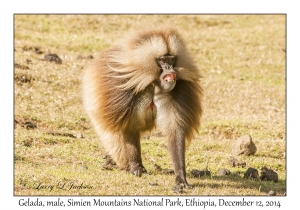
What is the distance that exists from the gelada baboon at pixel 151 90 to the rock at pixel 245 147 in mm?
2687

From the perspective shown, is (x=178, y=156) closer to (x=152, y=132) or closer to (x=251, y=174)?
(x=251, y=174)

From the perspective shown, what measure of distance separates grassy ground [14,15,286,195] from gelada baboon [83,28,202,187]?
759mm

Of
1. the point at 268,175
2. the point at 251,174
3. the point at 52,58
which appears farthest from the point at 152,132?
the point at 52,58

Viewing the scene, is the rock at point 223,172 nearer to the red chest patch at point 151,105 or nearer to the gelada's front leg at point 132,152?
the gelada's front leg at point 132,152

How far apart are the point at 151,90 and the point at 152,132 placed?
443cm

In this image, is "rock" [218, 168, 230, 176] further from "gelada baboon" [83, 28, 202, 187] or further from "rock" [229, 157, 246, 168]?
"gelada baboon" [83, 28, 202, 187]

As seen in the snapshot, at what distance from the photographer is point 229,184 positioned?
9102 mm

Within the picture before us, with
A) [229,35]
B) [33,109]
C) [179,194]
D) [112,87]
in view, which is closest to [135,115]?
[112,87]

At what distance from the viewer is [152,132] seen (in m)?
13.2

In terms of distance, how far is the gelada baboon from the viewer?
27.6ft

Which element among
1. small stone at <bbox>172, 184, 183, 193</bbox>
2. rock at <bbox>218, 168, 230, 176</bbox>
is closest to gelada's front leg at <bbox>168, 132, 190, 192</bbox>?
small stone at <bbox>172, 184, 183, 193</bbox>

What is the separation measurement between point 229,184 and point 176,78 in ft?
5.94

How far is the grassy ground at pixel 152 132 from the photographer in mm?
8930

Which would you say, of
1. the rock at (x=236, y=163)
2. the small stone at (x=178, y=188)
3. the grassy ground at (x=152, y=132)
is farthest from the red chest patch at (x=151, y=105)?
the rock at (x=236, y=163)
